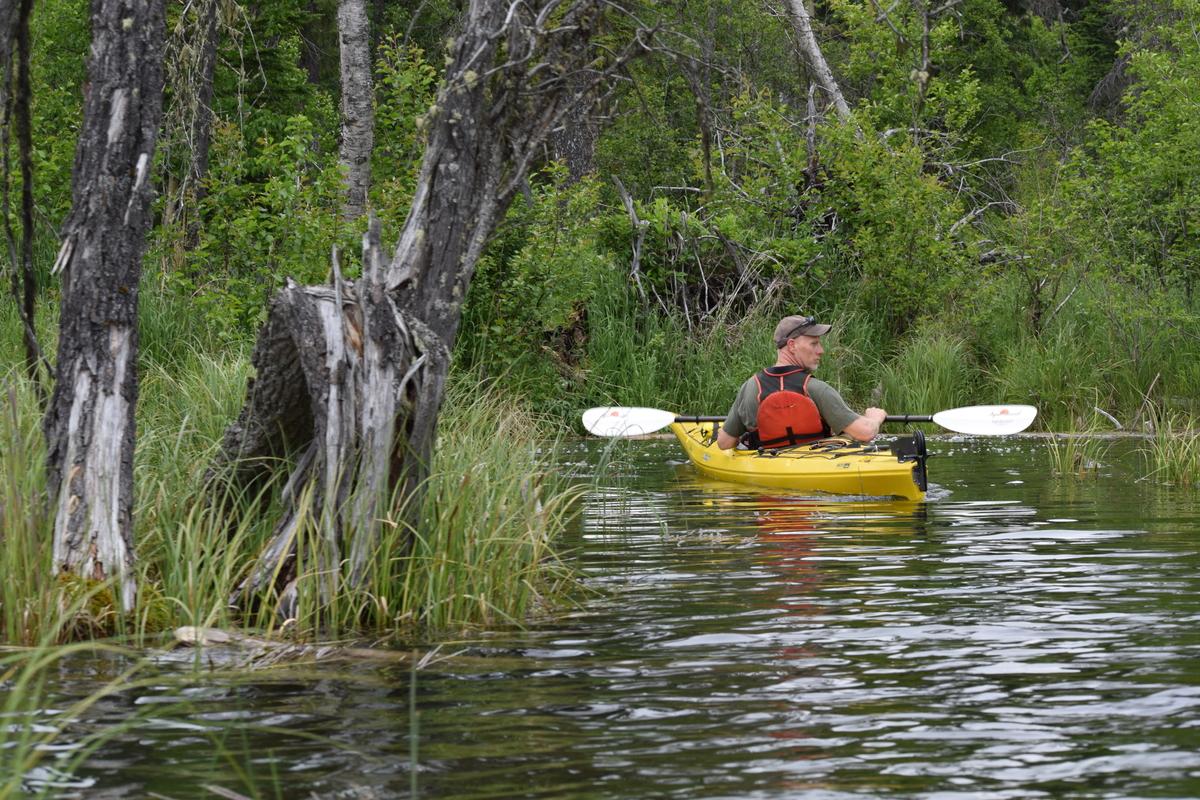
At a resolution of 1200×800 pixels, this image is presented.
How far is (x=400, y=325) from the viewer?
4.94m

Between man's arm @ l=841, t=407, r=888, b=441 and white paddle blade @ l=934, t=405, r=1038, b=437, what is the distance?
991 millimetres

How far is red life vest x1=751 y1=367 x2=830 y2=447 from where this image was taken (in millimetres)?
9797

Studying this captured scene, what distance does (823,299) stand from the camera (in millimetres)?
16875

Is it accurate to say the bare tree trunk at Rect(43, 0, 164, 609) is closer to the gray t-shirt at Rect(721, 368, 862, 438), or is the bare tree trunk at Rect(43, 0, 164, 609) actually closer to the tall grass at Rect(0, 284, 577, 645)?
the tall grass at Rect(0, 284, 577, 645)

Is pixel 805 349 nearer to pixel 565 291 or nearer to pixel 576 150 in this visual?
pixel 565 291

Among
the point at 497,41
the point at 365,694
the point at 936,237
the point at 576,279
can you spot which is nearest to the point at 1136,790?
the point at 365,694

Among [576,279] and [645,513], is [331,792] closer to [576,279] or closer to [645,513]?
[645,513]

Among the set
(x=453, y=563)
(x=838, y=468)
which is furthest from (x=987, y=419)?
(x=453, y=563)

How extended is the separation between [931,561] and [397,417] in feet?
10.2

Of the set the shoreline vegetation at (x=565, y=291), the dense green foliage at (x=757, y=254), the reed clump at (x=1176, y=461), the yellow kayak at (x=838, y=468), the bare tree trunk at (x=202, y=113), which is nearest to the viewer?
the shoreline vegetation at (x=565, y=291)

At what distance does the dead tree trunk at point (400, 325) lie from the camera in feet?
16.0

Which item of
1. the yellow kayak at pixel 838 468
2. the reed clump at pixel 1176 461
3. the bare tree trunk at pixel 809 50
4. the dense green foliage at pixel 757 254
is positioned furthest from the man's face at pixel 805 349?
the bare tree trunk at pixel 809 50

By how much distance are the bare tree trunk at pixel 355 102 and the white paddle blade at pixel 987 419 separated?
566 cm

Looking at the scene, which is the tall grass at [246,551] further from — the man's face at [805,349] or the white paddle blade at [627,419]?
the white paddle blade at [627,419]
